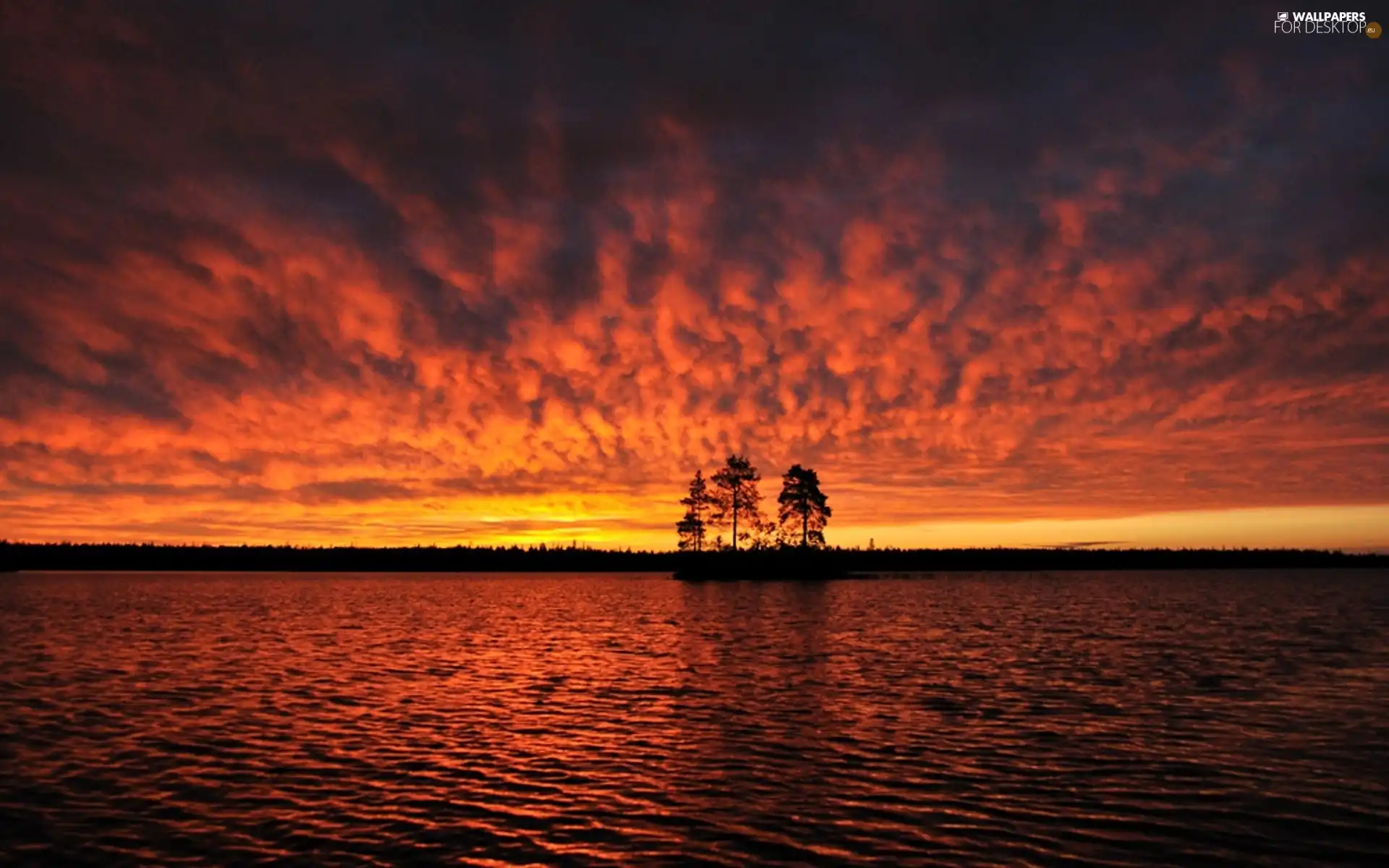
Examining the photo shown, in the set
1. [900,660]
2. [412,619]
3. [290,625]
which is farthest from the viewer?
[412,619]

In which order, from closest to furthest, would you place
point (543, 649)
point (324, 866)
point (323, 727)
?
point (324, 866), point (323, 727), point (543, 649)

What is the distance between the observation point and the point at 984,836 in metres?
17.0

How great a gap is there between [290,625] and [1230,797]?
6822 centimetres

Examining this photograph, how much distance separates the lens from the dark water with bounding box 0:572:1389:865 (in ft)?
55.8

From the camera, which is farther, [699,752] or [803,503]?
[803,503]

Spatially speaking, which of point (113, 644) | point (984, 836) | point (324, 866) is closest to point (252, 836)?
point (324, 866)

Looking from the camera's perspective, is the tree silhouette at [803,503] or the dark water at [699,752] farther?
the tree silhouette at [803,503]

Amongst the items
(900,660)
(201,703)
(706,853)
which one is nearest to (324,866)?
(706,853)

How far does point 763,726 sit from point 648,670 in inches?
587

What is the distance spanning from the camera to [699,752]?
24.6 m

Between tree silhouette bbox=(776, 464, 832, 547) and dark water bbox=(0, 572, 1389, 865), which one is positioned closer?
dark water bbox=(0, 572, 1389, 865)

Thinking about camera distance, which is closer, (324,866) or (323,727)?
(324,866)

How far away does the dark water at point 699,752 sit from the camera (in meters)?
17.0

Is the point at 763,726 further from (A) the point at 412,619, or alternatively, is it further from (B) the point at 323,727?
(A) the point at 412,619
